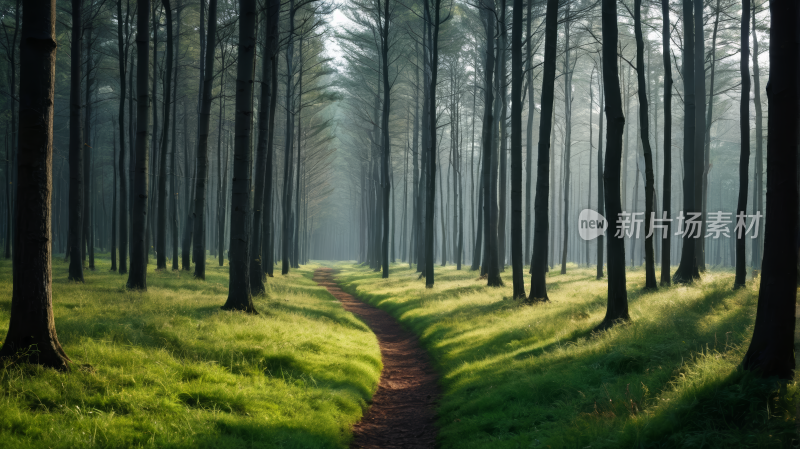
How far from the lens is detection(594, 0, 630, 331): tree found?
8555mm

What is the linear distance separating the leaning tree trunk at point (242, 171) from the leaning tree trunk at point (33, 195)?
5083 millimetres

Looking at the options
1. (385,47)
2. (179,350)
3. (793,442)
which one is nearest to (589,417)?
(793,442)

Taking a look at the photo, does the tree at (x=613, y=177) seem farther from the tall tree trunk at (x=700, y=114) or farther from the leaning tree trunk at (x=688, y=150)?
the tall tree trunk at (x=700, y=114)

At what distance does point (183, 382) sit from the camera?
5.56 m

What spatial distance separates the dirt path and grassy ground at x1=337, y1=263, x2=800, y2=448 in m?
0.26

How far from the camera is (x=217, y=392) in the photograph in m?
5.41

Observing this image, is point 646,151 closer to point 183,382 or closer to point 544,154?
point 544,154

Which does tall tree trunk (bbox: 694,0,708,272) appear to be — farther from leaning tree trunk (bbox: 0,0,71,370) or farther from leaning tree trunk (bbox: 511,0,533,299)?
leaning tree trunk (bbox: 0,0,71,370)

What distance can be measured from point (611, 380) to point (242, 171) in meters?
7.78

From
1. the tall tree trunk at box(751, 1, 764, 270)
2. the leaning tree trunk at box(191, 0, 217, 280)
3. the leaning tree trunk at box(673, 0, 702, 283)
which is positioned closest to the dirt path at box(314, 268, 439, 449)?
the leaning tree trunk at box(191, 0, 217, 280)

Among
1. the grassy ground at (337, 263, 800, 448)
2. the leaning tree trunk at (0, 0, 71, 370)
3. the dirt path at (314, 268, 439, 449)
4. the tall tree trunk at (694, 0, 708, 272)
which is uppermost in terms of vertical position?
the tall tree trunk at (694, 0, 708, 272)

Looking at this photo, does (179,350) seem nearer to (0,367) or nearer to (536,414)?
(0,367)

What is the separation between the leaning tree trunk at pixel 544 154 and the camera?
12078 mm

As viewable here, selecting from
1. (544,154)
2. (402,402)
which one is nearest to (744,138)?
(544,154)
